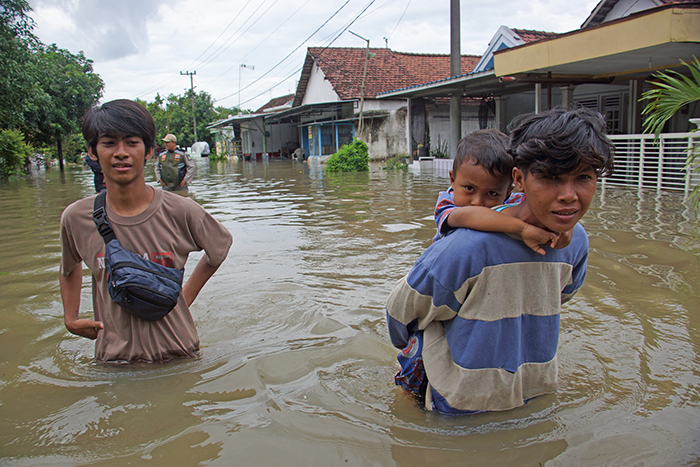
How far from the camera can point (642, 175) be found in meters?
12.0

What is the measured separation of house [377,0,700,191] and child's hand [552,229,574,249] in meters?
6.45

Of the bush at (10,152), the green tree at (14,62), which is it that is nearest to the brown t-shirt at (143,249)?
the green tree at (14,62)

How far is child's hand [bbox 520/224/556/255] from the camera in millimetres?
1795

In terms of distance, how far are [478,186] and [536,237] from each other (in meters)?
0.55

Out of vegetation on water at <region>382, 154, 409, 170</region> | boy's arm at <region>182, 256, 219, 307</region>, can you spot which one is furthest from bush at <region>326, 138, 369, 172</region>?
boy's arm at <region>182, 256, 219, 307</region>

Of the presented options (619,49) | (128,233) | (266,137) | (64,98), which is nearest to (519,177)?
(128,233)

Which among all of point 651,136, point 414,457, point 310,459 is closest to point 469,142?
point 414,457

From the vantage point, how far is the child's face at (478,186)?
7.43 feet

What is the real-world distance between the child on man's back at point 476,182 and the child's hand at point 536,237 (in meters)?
0.05

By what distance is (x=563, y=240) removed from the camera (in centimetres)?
187

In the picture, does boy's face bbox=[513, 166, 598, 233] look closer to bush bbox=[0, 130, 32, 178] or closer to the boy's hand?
the boy's hand

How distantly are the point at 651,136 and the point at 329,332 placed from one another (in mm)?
10339

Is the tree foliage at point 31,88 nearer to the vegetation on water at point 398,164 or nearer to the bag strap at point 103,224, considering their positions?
the bag strap at point 103,224

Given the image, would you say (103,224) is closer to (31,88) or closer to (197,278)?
(197,278)
